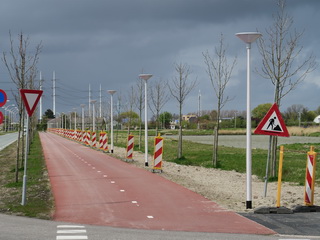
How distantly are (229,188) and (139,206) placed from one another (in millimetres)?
4498

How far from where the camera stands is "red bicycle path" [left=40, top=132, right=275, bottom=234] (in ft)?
29.6

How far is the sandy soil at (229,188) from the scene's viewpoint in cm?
1176

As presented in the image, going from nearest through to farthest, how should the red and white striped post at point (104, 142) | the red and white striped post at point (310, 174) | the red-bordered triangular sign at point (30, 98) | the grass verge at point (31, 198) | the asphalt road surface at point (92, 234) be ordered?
Answer: 1. the asphalt road surface at point (92, 234)
2. the grass verge at point (31, 198)
3. the red and white striped post at point (310, 174)
4. the red-bordered triangular sign at point (30, 98)
5. the red and white striped post at point (104, 142)

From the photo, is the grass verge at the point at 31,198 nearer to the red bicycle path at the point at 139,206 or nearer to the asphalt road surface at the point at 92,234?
the red bicycle path at the point at 139,206

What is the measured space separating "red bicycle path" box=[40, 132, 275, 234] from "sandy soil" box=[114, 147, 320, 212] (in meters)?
0.49

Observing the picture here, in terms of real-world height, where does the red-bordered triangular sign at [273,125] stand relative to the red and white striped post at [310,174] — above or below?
above

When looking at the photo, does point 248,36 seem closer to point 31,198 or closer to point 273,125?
point 273,125

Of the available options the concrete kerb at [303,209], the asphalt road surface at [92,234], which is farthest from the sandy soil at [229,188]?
the asphalt road surface at [92,234]

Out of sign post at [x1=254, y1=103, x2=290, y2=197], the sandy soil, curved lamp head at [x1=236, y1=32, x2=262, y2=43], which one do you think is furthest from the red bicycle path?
curved lamp head at [x1=236, y1=32, x2=262, y2=43]

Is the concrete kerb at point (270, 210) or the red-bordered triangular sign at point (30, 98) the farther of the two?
the red-bordered triangular sign at point (30, 98)

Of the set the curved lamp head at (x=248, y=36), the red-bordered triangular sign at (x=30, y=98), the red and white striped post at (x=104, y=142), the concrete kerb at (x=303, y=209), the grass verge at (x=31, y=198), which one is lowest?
the grass verge at (x=31, y=198)

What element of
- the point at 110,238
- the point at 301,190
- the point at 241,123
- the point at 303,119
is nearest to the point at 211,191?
the point at 301,190

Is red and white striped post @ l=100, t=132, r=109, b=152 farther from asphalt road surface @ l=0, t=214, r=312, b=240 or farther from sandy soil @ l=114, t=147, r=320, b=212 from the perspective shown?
asphalt road surface @ l=0, t=214, r=312, b=240

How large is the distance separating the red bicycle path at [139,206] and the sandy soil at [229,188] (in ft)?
1.61
